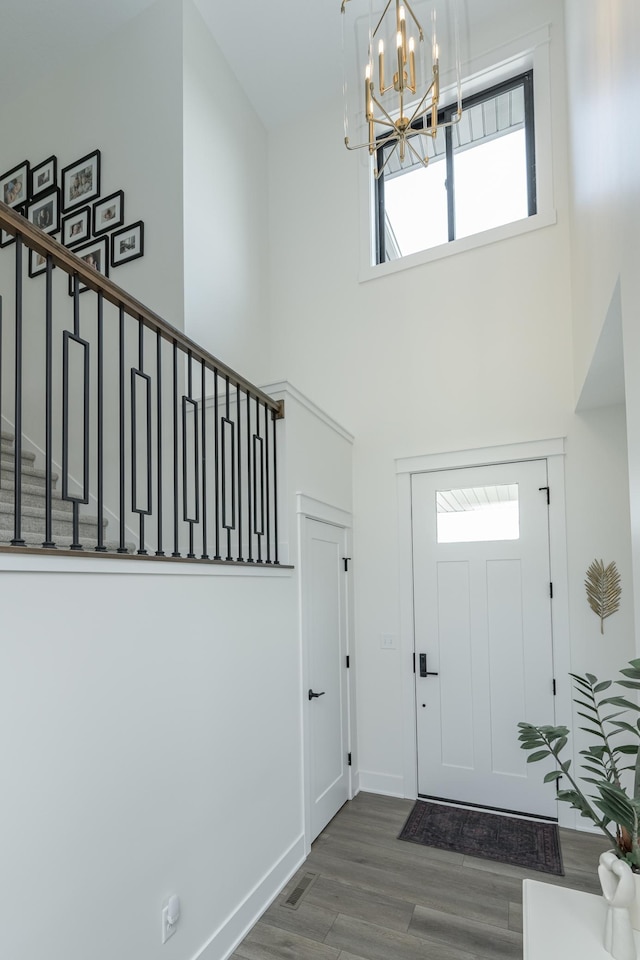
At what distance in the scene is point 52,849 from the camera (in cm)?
161

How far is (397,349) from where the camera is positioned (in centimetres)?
433

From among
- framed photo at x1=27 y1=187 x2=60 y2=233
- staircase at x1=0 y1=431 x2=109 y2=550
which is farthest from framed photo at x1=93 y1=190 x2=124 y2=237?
staircase at x1=0 y1=431 x2=109 y2=550

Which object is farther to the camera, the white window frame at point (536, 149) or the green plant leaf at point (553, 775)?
the white window frame at point (536, 149)

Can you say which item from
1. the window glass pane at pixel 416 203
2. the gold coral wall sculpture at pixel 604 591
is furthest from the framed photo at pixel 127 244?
the gold coral wall sculpture at pixel 604 591

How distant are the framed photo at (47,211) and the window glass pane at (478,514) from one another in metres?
3.64

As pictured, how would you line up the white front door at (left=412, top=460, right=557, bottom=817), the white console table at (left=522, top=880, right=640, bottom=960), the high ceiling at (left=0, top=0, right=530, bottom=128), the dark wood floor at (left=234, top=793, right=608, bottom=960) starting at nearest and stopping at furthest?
1. the white console table at (left=522, top=880, right=640, bottom=960)
2. the dark wood floor at (left=234, top=793, right=608, bottom=960)
3. the white front door at (left=412, top=460, right=557, bottom=817)
4. the high ceiling at (left=0, top=0, right=530, bottom=128)

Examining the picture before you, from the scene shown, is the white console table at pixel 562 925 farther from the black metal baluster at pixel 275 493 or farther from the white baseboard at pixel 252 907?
the black metal baluster at pixel 275 493

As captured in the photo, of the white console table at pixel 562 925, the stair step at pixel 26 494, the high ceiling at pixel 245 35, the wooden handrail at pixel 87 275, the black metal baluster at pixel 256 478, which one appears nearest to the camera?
the white console table at pixel 562 925

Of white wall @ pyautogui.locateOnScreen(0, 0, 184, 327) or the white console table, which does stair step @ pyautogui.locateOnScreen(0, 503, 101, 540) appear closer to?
white wall @ pyautogui.locateOnScreen(0, 0, 184, 327)

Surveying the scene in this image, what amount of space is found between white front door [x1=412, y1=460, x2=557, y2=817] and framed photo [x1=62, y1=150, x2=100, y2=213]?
130 inches

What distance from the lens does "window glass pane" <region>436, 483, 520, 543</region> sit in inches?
152

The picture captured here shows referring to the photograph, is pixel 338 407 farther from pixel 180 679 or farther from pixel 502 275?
pixel 180 679

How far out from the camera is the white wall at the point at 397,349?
382 centimetres

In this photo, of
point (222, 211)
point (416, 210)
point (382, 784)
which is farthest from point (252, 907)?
point (416, 210)
